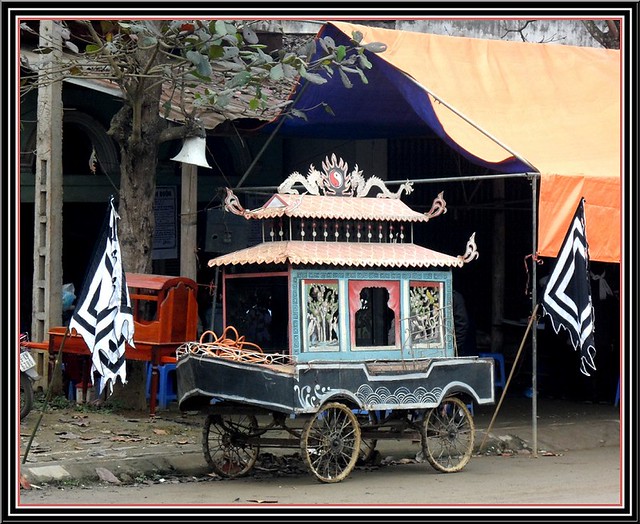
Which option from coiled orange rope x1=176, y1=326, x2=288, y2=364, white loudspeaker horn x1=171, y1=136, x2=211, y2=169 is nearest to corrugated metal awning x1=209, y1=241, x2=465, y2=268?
coiled orange rope x1=176, y1=326, x2=288, y2=364

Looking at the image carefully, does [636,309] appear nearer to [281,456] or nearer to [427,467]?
[427,467]

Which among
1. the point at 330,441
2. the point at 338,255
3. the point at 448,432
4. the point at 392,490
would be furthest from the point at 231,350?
the point at 448,432

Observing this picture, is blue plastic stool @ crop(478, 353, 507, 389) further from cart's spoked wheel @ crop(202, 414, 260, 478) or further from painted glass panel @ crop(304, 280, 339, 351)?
painted glass panel @ crop(304, 280, 339, 351)

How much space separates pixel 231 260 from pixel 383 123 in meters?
5.14

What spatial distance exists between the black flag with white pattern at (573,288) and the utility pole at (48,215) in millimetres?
5565

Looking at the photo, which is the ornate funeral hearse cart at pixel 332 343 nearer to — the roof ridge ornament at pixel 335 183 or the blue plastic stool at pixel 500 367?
the roof ridge ornament at pixel 335 183

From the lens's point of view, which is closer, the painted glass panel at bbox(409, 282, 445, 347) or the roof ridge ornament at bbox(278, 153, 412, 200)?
the roof ridge ornament at bbox(278, 153, 412, 200)

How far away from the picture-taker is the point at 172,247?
1523cm

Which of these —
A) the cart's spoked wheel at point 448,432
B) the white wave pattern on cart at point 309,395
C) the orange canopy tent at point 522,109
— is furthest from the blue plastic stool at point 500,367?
the white wave pattern on cart at point 309,395

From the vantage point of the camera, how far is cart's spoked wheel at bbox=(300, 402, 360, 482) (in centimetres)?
907

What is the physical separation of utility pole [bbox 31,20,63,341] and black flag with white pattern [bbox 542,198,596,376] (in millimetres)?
5565

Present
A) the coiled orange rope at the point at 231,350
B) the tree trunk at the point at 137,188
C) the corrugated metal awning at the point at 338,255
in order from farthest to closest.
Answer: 1. the tree trunk at the point at 137,188
2. the corrugated metal awning at the point at 338,255
3. the coiled orange rope at the point at 231,350

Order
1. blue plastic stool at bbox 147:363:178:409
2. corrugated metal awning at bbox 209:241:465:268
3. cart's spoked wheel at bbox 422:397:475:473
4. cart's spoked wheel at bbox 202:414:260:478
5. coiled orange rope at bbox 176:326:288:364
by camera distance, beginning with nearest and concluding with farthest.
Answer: coiled orange rope at bbox 176:326:288:364 → corrugated metal awning at bbox 209:241:465:268 → cart's spoked wheel at bbox 202:414:260:478 → cart's spoked wheel at bbox 422:397:475:473 → blue plastic stool at bbox 147:363:178:409

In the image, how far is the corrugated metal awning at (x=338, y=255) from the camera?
362 inches
